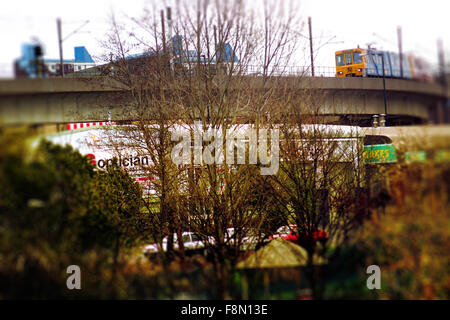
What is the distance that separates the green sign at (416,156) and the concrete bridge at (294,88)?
0.40m

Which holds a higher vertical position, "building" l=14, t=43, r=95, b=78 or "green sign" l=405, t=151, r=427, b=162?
"building" l=14, t=43, r=95, b=78

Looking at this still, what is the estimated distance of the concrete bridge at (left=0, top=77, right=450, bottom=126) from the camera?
17.9 feet

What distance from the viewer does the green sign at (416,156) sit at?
6179 millimetres

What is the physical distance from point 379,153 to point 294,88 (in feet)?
10.5

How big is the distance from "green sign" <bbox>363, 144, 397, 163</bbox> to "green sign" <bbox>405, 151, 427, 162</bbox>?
1268mm

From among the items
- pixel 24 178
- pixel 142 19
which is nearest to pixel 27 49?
pixel 24 178

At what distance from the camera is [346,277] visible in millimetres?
6012

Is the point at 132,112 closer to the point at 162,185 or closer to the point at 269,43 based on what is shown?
the point at 162,185

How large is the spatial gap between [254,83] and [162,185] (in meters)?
3.35
